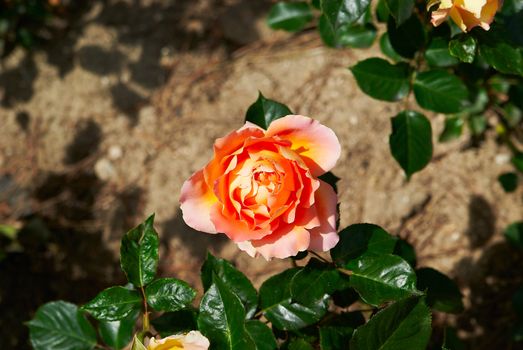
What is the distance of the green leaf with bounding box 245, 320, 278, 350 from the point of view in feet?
3.11

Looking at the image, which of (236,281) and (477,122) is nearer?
(236,281)

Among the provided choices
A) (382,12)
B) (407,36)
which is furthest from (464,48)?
(382,12)

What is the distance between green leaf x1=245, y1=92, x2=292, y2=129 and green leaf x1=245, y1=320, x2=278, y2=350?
1.09ft

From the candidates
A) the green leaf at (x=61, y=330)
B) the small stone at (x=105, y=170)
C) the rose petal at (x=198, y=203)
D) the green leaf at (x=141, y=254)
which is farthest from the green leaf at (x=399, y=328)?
the small stone at (x=105, y=170)

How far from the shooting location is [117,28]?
2.57 m

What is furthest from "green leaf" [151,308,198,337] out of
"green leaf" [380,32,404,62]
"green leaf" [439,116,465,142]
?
"green leaf" [439,116,465,142]

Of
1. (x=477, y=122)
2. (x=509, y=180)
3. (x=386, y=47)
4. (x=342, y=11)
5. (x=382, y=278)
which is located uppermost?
(x=342, y=11)

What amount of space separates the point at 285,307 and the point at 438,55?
585 mm

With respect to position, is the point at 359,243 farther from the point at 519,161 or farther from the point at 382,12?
the point at 519,161

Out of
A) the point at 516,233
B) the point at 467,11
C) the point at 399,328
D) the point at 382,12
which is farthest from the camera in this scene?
the point at 516,233

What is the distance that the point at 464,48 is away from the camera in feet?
3.18

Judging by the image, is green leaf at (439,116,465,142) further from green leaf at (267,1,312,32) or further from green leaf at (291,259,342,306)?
green leaf at (291,259,342,306)

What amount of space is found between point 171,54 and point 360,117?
888 mm

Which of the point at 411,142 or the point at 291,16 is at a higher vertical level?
the point at 291,16
